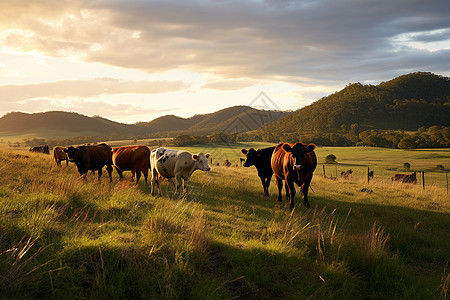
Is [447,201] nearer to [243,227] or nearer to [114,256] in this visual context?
[243,227]

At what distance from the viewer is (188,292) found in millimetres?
4184

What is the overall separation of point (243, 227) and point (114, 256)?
140 inches

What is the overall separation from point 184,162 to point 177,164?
291mm

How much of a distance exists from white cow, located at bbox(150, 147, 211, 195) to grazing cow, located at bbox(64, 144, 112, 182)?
336 cm

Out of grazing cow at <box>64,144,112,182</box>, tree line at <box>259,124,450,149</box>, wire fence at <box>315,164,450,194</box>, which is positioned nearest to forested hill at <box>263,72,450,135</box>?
tree line at <box>259,124,450,149</box>

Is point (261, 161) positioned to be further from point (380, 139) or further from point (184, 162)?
point (380, 139)

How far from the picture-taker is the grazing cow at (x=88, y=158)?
13320 millimetres

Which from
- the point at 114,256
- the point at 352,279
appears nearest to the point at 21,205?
the point at 114,256

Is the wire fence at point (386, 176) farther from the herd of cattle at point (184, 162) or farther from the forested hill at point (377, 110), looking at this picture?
the forested hill at point (377, 110)

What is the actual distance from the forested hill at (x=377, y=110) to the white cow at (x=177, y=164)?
428 feet

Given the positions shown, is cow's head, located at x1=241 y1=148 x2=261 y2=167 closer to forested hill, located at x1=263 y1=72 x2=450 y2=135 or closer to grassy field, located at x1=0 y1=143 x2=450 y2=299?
grassy field, located at x1=0 y1=143 x2=450 y2=299

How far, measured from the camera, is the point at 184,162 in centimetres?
1114

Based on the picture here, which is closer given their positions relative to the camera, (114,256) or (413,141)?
(114,256)

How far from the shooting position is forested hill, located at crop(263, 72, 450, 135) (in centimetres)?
15329
